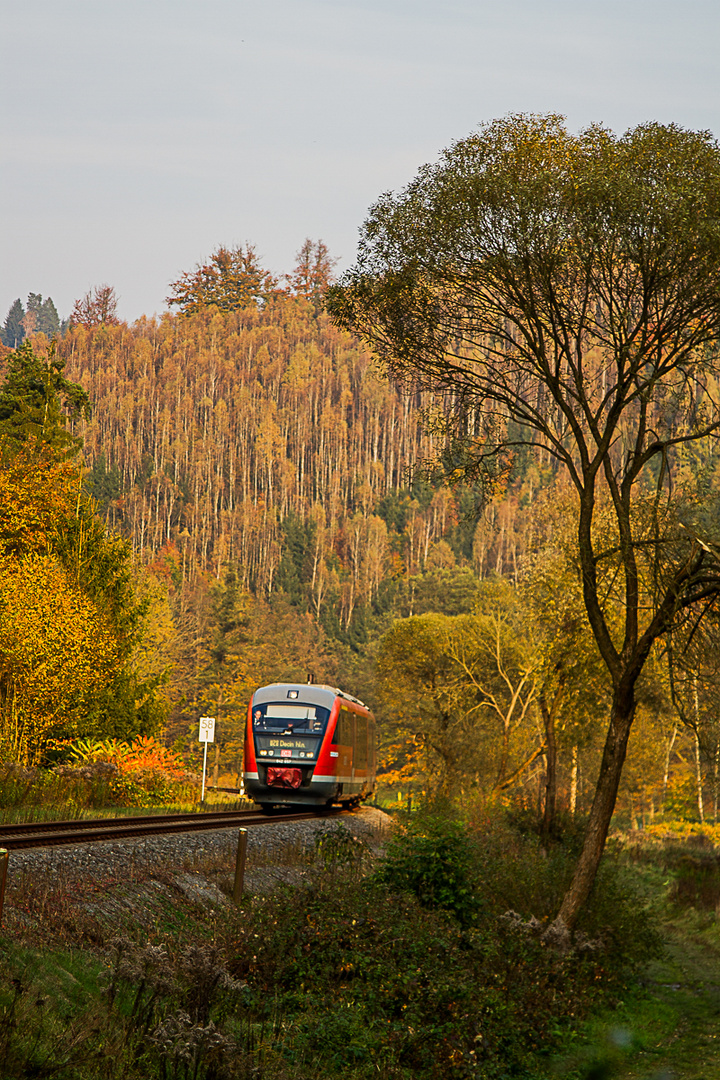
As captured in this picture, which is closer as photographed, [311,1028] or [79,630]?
[311,1028]

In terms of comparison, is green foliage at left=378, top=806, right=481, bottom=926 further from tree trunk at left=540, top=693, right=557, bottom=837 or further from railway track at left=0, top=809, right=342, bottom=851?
tree trunk at left=540, top=693, right=557, bottom=837

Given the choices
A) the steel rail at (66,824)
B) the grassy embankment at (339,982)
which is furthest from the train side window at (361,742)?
the grassy embankment at (339,982)

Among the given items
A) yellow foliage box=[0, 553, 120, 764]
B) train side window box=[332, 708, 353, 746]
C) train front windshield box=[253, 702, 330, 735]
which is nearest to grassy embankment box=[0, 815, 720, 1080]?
train front windshield box=[253, 702, 330, 735]

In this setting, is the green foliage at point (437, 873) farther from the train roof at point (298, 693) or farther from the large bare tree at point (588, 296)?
the train roof at point (298, 693)

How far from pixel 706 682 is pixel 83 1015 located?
37.9 ft

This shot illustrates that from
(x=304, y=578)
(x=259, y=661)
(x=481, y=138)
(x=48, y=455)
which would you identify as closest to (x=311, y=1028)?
(x=481, y=138)

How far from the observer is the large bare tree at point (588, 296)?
1529 centimetres

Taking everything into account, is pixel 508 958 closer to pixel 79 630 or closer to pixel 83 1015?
pixel 83 1015

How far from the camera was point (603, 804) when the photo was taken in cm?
1591

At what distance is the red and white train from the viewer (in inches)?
1026

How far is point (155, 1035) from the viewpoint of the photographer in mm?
6883

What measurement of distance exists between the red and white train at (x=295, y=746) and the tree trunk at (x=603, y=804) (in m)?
10.9

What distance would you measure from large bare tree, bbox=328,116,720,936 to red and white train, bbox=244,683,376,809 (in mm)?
10333

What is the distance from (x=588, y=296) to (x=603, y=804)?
7.58 metres
